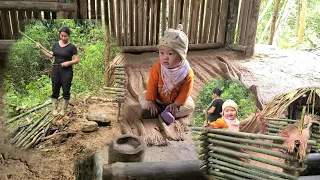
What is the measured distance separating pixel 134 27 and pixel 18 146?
0.73 meters

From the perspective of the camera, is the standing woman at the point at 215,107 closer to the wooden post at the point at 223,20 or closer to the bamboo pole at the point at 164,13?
the bamboo pole at the point at 164,13

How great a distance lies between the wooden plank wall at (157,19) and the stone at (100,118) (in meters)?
0.26

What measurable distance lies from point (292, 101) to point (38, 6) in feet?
2.91

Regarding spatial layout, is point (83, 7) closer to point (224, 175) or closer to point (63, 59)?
point (63, 59)

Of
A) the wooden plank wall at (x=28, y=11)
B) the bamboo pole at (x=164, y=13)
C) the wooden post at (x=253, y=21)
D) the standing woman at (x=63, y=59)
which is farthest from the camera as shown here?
the wooden post at (x=253, y=21)

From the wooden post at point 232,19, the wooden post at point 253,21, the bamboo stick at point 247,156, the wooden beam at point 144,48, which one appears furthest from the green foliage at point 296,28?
the bamboo stick at point 247,156

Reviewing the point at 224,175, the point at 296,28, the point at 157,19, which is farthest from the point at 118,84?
the point at 296,28

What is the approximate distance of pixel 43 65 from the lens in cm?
88

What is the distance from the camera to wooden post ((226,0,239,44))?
1.90 meters

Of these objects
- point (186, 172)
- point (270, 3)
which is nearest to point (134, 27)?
point (186, 172)

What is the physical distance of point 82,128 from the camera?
93cm

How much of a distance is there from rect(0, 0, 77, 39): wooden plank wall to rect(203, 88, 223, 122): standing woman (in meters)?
0.52

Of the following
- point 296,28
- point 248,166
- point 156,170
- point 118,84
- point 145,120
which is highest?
point 296,28

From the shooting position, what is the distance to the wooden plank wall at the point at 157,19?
4.36 feet
